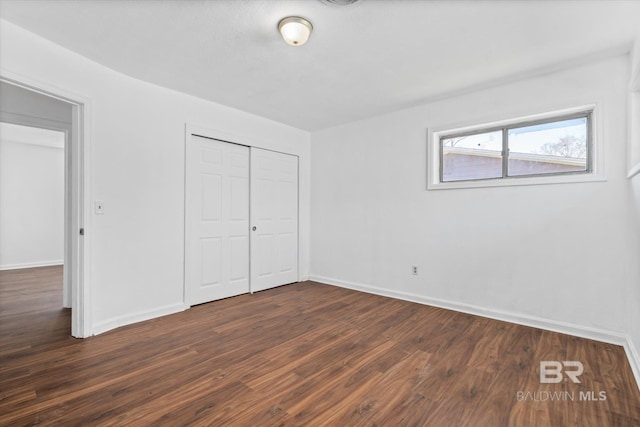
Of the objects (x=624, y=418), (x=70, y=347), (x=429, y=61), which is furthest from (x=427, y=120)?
(x=70, y=347)

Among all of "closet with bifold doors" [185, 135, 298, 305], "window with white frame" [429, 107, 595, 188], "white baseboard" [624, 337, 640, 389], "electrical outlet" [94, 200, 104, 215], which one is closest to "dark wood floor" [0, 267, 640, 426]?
"white baseboard" [624, 337, 640, 389]

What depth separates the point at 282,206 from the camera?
Result: 4.66 meters

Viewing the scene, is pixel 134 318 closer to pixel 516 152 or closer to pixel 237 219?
pixel 237 219

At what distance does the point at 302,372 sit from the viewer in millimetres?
2084

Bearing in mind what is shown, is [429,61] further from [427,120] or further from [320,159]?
[320,159]

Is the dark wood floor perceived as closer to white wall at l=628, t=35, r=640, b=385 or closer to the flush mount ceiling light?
white wall at l=628, t=35, r=640, b=385

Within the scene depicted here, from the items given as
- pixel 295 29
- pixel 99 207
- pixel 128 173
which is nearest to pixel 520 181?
pixel 295 29

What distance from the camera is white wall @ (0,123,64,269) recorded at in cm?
571

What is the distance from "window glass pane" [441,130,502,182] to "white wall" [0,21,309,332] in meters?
3.02

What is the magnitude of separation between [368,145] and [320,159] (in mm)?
948

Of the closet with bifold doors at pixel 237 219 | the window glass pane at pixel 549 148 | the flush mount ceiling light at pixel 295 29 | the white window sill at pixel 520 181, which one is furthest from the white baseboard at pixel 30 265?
the window glass pane at pixel 549 148

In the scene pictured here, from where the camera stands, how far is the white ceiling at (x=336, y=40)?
6.52ft

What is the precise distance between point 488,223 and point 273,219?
2.89 meters

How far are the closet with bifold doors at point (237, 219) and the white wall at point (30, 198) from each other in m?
4.12
